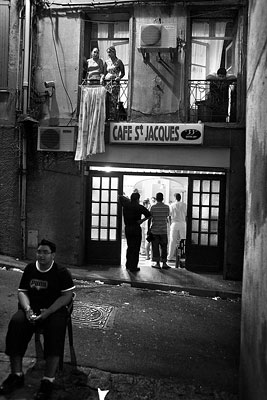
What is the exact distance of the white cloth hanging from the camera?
9070 millimetres

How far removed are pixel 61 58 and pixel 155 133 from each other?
10.7 ft

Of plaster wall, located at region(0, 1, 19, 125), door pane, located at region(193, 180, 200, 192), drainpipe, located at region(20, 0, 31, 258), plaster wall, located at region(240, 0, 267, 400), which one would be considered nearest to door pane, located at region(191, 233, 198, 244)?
door pane, located at region(193, 180, 200, 192)

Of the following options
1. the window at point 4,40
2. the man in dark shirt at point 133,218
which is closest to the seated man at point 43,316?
the man in dark shirt at point 133,218

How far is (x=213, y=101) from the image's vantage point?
9.44 m

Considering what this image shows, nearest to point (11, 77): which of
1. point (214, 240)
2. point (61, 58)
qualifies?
point (61, 58)

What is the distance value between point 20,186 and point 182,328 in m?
5.85

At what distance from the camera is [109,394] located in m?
3.89

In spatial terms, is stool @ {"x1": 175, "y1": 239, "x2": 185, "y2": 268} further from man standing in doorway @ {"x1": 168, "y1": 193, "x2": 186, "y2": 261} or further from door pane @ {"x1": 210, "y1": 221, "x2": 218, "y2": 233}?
door pane @ {"x1": 210, "y1": 221, "x2": 218, "y2": 233}

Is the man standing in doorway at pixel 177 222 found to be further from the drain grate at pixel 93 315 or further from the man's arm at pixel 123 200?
the drain grate at pixel 93 315

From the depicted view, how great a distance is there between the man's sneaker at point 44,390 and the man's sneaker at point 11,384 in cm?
26

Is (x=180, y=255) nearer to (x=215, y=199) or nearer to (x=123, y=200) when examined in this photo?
(x=215, y=199)

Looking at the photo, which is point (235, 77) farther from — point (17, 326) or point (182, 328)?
point (17, 326)

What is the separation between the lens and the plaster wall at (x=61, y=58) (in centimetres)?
959

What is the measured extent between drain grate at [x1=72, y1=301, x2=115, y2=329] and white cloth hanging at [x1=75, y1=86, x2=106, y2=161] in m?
3.92
